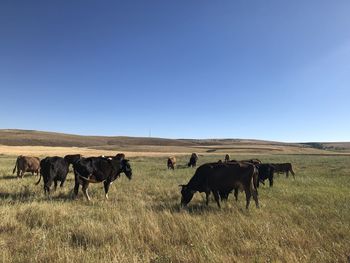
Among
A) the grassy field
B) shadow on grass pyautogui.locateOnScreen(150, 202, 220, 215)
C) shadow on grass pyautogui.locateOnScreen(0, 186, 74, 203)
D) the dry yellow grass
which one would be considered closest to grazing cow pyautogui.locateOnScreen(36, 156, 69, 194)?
shadow on grass pyautogui.locateOnScreen(0, 186, 74, 203)

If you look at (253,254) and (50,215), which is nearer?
(253,254)

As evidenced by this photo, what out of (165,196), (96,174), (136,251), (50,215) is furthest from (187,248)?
(96,174)

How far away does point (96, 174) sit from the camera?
1397cm

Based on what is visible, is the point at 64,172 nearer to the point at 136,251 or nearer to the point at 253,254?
the point at 136,251

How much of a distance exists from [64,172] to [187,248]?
9927 mm

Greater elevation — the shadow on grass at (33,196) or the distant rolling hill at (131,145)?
the distant rolling hill at (131,145)

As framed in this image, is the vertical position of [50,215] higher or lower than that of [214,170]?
lower

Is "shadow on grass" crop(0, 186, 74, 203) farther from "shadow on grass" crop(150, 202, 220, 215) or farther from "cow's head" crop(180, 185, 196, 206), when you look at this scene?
"cow's head" crop(180, 185, 196, 206)

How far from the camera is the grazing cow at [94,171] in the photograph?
44.4ft

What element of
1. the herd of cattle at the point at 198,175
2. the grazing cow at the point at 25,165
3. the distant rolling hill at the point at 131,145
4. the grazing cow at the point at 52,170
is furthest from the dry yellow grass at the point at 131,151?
the herd of cattle at the point at 198,175

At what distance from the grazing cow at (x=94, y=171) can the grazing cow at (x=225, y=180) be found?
10.7 feet

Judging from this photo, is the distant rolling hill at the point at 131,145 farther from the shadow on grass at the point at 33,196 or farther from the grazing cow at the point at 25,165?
the shadow on grass at the point at 33,196

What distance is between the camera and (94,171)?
13906 mm

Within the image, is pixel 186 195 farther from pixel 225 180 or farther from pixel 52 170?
pixel 52 170
